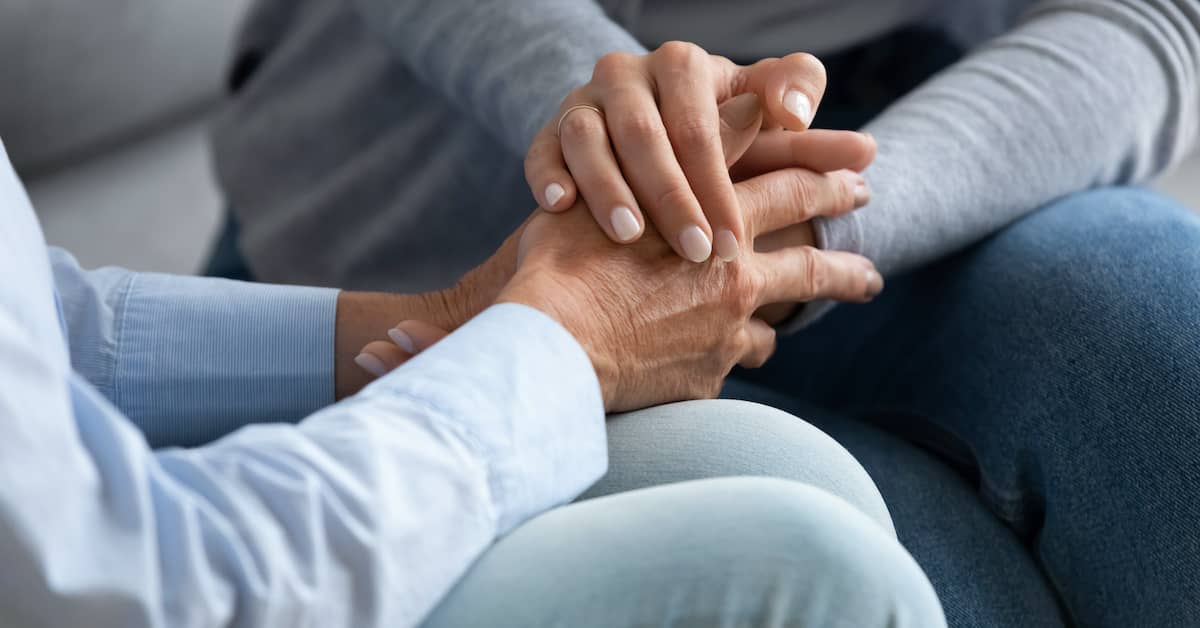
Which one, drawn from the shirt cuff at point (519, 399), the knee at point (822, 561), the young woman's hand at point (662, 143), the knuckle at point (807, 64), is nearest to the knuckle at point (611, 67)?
the young woman's hand at point (662, 143)

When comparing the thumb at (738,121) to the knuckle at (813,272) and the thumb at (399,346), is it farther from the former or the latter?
the thumb at (399,346)

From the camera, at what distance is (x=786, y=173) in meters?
0.70

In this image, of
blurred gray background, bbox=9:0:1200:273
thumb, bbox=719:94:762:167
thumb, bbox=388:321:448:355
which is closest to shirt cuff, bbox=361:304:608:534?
thumb, bbox=388:321:448:355

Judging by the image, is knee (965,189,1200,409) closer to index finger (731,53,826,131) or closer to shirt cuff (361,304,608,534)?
index finger (731,53,826,131)

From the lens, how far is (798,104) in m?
0.66

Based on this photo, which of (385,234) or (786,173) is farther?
(385,234)

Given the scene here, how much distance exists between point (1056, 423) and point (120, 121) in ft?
3.95

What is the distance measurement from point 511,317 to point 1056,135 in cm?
48

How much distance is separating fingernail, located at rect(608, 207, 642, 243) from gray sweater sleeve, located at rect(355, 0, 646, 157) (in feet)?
0.55

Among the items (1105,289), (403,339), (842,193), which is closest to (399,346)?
(403,339)

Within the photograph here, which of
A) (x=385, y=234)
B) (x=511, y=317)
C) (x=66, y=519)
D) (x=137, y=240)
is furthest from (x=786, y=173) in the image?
(x=137, y=240)

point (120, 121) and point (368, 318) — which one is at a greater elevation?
point (368, 318)

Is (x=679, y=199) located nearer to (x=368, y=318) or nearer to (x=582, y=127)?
(x=582, y=127)

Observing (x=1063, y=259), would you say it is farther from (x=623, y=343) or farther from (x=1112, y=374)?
(x=623, y=343)
